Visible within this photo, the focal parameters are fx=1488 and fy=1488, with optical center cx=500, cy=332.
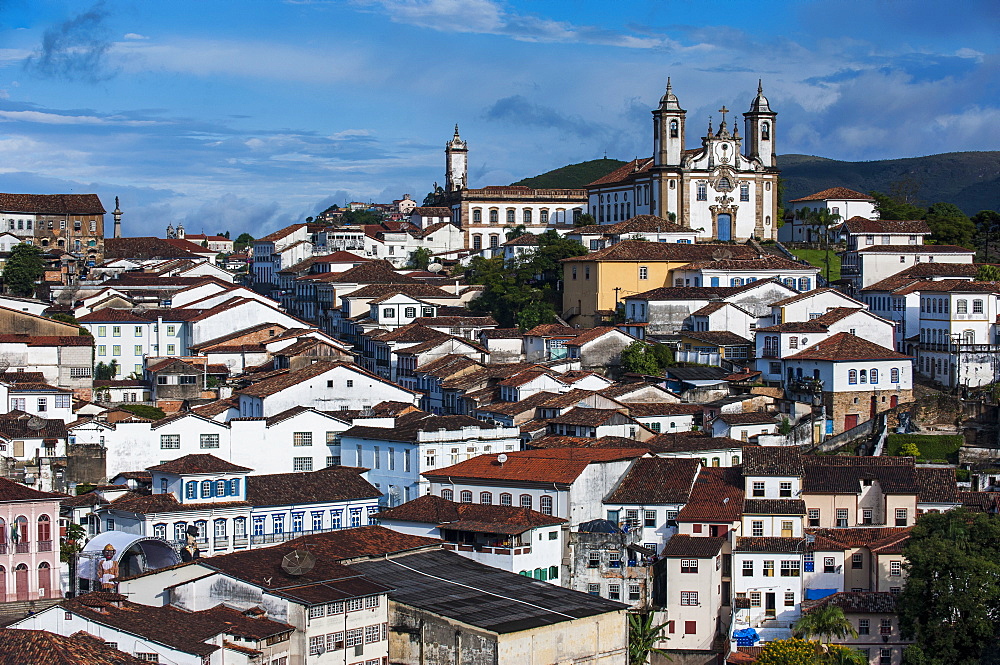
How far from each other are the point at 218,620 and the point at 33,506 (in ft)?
30.0

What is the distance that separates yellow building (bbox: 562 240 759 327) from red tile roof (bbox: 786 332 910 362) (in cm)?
1414

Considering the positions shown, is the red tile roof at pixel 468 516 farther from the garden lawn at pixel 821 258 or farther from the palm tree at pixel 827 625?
the garden lawn at pixel 821 258

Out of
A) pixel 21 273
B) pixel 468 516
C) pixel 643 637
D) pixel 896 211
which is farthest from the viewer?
pixel 896 211

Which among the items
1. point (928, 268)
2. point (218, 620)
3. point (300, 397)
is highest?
point (928, 268)

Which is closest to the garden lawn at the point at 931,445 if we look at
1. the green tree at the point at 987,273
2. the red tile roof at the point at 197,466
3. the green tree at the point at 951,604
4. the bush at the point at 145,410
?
the green tree at the point at 951,604

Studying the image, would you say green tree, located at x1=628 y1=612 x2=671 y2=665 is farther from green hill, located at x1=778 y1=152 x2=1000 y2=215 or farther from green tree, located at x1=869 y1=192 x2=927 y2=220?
green hill, located at x1=778 y1=152 x2=1000 y2=215

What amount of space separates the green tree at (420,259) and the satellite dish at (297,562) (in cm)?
4803

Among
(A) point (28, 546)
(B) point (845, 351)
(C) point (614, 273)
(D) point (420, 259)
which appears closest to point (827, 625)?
(B) point (845, 351)

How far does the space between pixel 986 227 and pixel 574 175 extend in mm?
73441

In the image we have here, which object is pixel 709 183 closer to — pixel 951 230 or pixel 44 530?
pixel 951 230

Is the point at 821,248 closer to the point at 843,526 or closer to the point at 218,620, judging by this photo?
the point at 843,526

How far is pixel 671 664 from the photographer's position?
37.5m

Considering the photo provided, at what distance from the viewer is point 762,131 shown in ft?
264

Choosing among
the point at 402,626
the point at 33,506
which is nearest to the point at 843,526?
the point at 402,626
